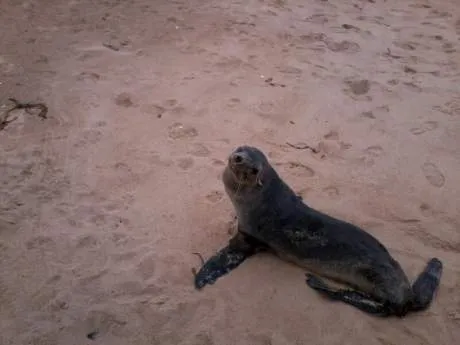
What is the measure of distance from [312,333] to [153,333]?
2.53 ft

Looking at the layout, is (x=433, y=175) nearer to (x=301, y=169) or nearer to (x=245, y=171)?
(x=301, y=169)

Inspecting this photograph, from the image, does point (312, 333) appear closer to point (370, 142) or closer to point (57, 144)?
point (370, 142)

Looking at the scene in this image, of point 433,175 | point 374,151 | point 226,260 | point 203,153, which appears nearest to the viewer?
point 226,260

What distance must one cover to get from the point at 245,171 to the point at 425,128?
1.94 meters

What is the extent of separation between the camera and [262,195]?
294 cm

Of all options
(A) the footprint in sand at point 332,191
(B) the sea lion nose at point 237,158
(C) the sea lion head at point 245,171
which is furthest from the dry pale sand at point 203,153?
(B) the sea lion nose at point 237,158

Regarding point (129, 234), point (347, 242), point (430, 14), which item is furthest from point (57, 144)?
point (430, 14)

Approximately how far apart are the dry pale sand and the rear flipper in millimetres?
52

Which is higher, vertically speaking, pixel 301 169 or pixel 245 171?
pixel 245 171

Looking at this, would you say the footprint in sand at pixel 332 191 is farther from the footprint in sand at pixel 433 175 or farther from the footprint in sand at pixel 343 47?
the footprint in sand at pixel 343 47

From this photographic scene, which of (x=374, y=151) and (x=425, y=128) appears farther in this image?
(x=425, y=128)

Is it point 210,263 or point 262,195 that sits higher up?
point 262,195

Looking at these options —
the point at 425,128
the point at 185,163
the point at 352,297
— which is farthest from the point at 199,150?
the point at 425,128

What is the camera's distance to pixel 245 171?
2.84 m
